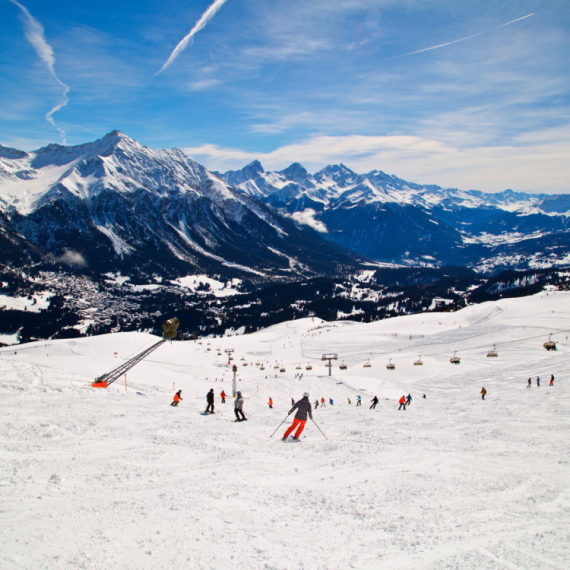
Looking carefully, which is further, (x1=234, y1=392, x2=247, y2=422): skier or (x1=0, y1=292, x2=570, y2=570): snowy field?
(x1=234, y1=392, x2=247, y2=422): skier

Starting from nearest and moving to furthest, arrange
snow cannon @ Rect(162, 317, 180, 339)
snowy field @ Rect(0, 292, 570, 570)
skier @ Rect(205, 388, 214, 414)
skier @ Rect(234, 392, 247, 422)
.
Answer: snowy field @ Rect(0, 292, 570, 570) < skier @ Rect(234, 392, 247, 422) < skier @ Rect(205, 388, 214, 414) < snow cannon @ Rect(162, 317, 180, 339)

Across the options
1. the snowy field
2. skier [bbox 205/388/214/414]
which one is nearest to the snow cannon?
the snowy field

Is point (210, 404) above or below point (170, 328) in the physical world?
below

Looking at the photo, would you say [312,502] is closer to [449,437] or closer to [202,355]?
[449,437]

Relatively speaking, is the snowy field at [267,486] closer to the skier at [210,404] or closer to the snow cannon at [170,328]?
the skier at [210,404]

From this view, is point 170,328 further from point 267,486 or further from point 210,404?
point 267,486

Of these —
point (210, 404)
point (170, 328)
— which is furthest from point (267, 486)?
point (170, 328)

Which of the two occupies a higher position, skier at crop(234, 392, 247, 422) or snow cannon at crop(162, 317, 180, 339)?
snow cannon at crop(162, 317, 180, 339)

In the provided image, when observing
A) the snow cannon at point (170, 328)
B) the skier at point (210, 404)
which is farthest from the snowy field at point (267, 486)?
the snow cannon at point (170, 328)

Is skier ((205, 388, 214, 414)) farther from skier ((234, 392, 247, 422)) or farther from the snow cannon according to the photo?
the snow cannon

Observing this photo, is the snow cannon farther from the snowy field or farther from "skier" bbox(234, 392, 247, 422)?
"skier" bbox(234, 392, 247, 422)

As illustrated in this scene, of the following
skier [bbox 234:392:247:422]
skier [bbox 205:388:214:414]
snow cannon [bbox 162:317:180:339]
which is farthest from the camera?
snow cannon [bbox 162:317:180:339]

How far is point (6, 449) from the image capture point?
12.5 meters

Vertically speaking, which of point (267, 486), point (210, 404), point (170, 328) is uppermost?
point (170, 328)
